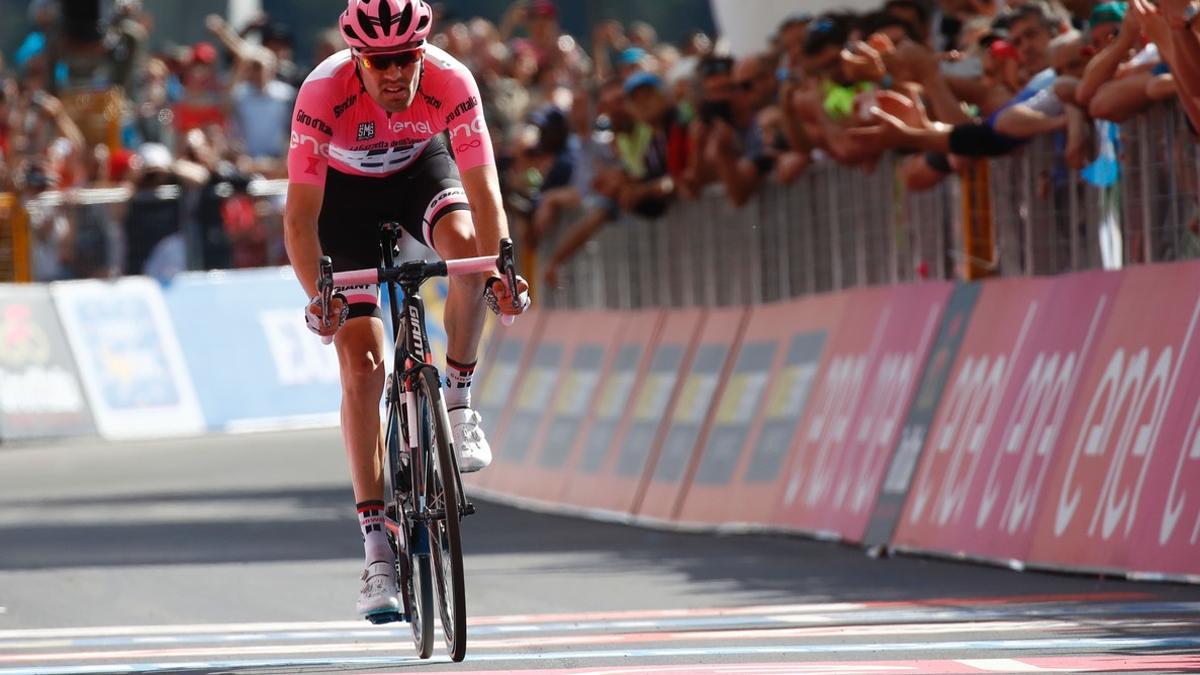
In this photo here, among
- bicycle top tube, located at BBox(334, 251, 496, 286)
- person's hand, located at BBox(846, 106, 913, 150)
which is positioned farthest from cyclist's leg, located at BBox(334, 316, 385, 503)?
person's hand, located at BBox(846, 106, 913, 150)

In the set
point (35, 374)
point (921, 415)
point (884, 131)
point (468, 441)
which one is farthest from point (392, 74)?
point (35, 374)

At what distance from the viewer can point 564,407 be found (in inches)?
650

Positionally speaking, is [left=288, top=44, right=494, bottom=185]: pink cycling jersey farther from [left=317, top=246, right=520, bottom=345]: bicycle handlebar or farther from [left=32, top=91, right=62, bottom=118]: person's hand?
[left=32, top=91, right=62, bottom=118]: person's hand

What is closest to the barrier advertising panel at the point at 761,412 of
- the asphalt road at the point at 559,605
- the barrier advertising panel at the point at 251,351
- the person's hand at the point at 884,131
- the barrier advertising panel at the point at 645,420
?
the asphalt road at the point at 559,605

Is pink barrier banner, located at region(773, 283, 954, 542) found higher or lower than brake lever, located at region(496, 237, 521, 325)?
lower

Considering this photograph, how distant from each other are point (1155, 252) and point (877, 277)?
2775 millimetres

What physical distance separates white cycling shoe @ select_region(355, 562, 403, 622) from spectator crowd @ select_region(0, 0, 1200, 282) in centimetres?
383

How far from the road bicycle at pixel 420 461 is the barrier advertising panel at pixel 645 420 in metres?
6.48

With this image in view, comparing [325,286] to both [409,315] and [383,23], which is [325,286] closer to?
[409,315]

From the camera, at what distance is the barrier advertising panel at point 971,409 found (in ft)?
37.3

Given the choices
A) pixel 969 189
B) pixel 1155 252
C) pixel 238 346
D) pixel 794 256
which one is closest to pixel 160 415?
pixel 238 346

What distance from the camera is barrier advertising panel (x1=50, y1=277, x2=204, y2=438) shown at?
23.9 meters

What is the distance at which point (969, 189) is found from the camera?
12359 millimetres

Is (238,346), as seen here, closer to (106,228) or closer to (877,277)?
(106,228)
